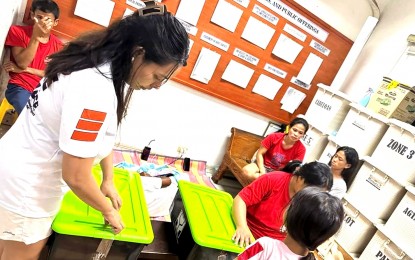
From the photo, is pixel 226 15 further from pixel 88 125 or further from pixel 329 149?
pixel 88 125

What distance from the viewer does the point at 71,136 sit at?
2.49 ft

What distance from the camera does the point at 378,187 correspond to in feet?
8.02

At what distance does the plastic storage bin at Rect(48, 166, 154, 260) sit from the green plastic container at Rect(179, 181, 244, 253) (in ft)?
0.71

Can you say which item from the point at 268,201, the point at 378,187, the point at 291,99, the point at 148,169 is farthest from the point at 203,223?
the point at 291,99

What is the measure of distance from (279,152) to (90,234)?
2.30 meters

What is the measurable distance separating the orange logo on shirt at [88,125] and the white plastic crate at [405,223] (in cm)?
224

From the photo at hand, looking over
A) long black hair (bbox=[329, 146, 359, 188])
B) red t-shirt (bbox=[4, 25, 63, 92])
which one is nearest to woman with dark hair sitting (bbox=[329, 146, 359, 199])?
long black hair (bbox=[329, 146, 359, 188])

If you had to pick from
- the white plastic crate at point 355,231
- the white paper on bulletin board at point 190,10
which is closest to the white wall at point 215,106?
the white paper on bulletin board at point 190,10

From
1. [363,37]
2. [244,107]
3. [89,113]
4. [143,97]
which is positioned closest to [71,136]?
[89,113]

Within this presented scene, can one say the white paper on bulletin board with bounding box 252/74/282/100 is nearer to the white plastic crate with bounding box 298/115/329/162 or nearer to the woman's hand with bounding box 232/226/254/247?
the white plastic crate with bounding box 298/115/329/162

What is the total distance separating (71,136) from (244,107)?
2.64m

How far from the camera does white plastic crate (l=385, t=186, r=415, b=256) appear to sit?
2.16 meters

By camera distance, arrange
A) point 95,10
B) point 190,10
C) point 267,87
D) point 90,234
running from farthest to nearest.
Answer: point 267,87
point 190,10
point 95,10
point 90,234

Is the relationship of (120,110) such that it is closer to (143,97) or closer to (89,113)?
(89,113)
